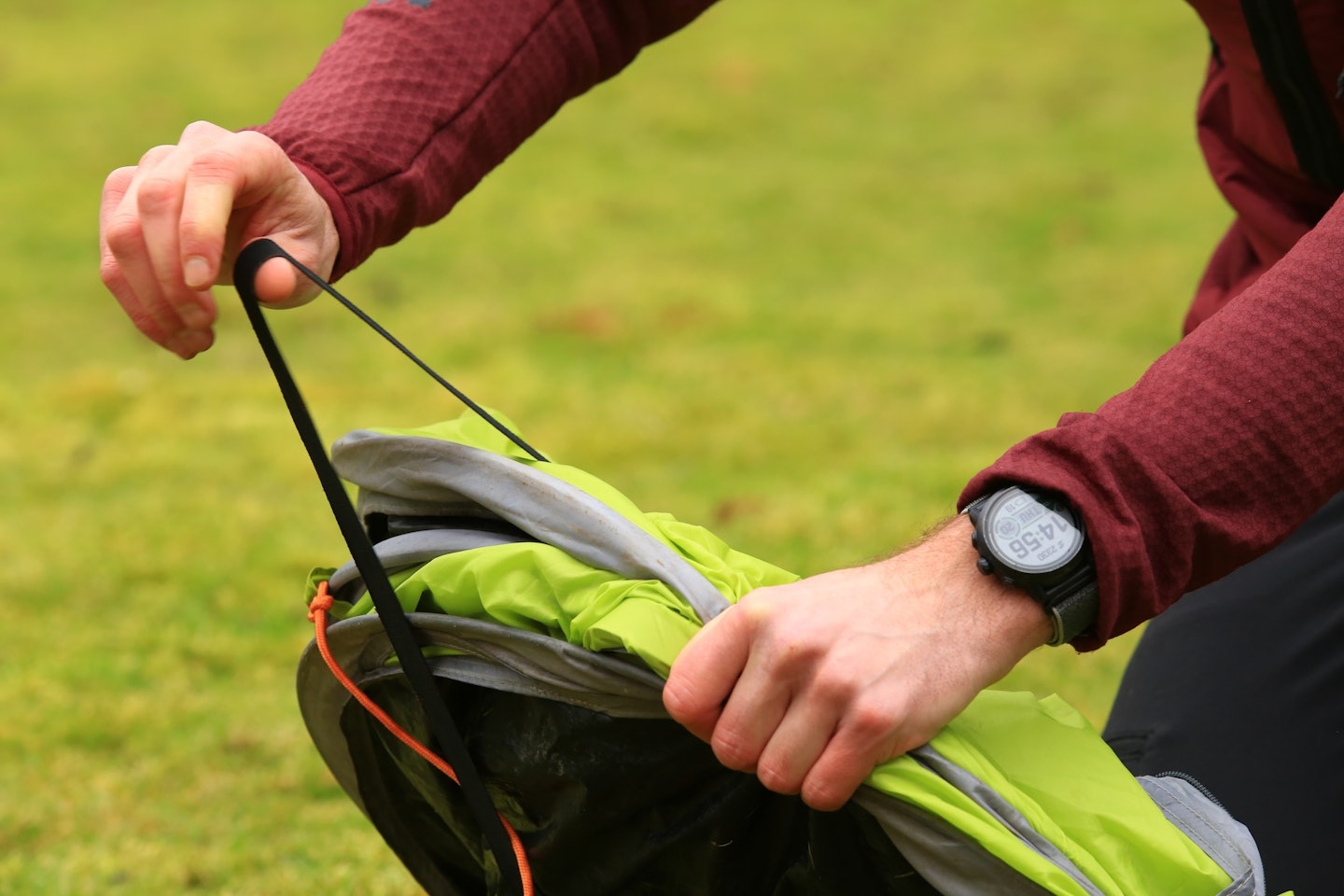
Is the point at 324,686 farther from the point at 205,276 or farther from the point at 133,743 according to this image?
the point at 133,743

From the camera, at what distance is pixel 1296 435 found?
3.68ft

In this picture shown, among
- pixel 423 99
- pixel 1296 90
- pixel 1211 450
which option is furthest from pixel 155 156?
pixel 1296 90

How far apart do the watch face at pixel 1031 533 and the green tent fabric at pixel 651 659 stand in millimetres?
158

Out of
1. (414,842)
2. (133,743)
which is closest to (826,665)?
(414,842)

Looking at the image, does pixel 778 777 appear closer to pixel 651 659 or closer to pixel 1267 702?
pixel 651 659

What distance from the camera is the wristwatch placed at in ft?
3.44

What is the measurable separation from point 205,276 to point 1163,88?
7.93 metres

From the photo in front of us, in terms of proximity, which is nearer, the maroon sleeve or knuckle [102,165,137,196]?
knuckle [102,165,137,196]

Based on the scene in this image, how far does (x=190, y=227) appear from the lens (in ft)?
3.89

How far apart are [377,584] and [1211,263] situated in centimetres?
130

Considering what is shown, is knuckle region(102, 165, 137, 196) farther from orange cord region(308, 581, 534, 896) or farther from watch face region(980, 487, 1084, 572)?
watch face region(980, 487, 1084, 572)

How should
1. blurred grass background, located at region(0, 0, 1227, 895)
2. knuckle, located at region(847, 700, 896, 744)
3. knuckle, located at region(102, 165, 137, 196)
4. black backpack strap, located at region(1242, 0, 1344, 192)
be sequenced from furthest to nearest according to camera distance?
blurred grass background, located at region(0, 0, 1227, 895)
black backpack strap, located at region(1242, 0, 1344, 192)
knuckle, located at region(102, 165, 137, 196)
knuckle, located at region(847, 700, 896, 744)

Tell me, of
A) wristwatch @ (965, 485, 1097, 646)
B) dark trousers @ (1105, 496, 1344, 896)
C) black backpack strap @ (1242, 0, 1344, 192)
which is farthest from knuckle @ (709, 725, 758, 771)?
black backpack strap @ (1242, 0, 1344, 192)

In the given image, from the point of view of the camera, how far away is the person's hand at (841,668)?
103 centimetres
